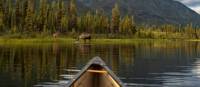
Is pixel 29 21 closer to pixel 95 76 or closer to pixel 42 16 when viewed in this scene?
pixel 42 16

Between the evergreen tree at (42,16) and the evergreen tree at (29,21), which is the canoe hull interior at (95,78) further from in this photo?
the evergreen tree at (42,16)

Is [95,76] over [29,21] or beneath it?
beneath

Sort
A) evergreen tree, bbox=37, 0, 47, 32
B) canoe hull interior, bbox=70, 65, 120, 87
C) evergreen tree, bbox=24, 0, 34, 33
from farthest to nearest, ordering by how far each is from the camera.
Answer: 1. evergreen tree, bbox=37, 0, 47, 32
2. evergreen tree, bbox=24, 0, 34, 33
3. canoe hull interior, bbox=70, 65, 120, 87

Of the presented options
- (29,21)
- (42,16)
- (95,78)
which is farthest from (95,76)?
(42,16)

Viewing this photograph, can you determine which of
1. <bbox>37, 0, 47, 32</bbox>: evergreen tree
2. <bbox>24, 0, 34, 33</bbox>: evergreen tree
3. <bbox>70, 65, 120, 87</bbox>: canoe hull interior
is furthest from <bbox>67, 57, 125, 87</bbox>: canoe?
<bbox>37, 0, 47, 32</bbox>: evergreen tree

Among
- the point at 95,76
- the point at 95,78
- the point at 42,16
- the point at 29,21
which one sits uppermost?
Answer: the point at 42,16

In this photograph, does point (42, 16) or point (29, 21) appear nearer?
point (29, 21)

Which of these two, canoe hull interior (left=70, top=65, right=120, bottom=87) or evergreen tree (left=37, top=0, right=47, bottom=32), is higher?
evergreen tree (left=37, top=0, right=47, bottom=32)

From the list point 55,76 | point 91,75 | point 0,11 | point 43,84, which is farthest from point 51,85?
point 0,11

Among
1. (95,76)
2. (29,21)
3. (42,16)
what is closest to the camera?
(95,76)

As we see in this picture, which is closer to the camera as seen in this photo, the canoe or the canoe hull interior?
the canoe

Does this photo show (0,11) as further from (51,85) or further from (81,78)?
(81,78)

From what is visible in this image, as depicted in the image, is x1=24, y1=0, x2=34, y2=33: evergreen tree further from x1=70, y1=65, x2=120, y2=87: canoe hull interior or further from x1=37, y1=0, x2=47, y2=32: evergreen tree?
x1=70, y1=65, x2=120, y2=87: canoe hull interior

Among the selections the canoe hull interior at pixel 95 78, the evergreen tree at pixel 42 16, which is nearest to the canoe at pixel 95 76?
the canoe hull interior at pixel 95 78
